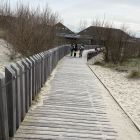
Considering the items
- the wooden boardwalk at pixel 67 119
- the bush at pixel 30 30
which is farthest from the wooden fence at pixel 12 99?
the bush at pixel 30 30

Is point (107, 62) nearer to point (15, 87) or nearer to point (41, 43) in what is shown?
point (41, 43)

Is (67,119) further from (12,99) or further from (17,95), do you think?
(12,99)

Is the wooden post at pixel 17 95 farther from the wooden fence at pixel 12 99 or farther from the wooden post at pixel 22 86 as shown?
the wooden post at pixel 22 86

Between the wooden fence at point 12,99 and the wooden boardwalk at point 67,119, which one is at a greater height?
the wooden fence at point 12,99

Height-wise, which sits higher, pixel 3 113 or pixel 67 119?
pixel 3 113

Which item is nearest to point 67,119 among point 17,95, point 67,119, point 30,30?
point 67,119

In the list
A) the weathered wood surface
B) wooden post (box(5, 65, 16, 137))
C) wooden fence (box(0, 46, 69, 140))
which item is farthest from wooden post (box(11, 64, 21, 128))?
wooden post (box(5, 65, 16, 137))

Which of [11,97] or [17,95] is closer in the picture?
[11,97]

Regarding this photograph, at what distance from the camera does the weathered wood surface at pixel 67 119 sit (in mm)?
6695

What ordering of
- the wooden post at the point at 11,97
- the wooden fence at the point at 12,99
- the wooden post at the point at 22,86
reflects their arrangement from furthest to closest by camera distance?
the wooden post at the point at 22,86
the wooden post at the point at 11,97
the wooden fence at the point at 12,99

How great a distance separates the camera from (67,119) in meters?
7.93

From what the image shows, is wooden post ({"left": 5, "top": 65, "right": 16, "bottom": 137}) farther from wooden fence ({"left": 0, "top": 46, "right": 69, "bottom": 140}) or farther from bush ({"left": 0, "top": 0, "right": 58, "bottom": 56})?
bush ({"left": 0, "top": 0, "right": 58, "bottom": 56})

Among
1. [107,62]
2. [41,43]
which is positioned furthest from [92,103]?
[107,62]

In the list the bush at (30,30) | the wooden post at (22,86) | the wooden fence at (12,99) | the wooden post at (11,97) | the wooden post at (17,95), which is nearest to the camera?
the wooden fence at (12,99)
